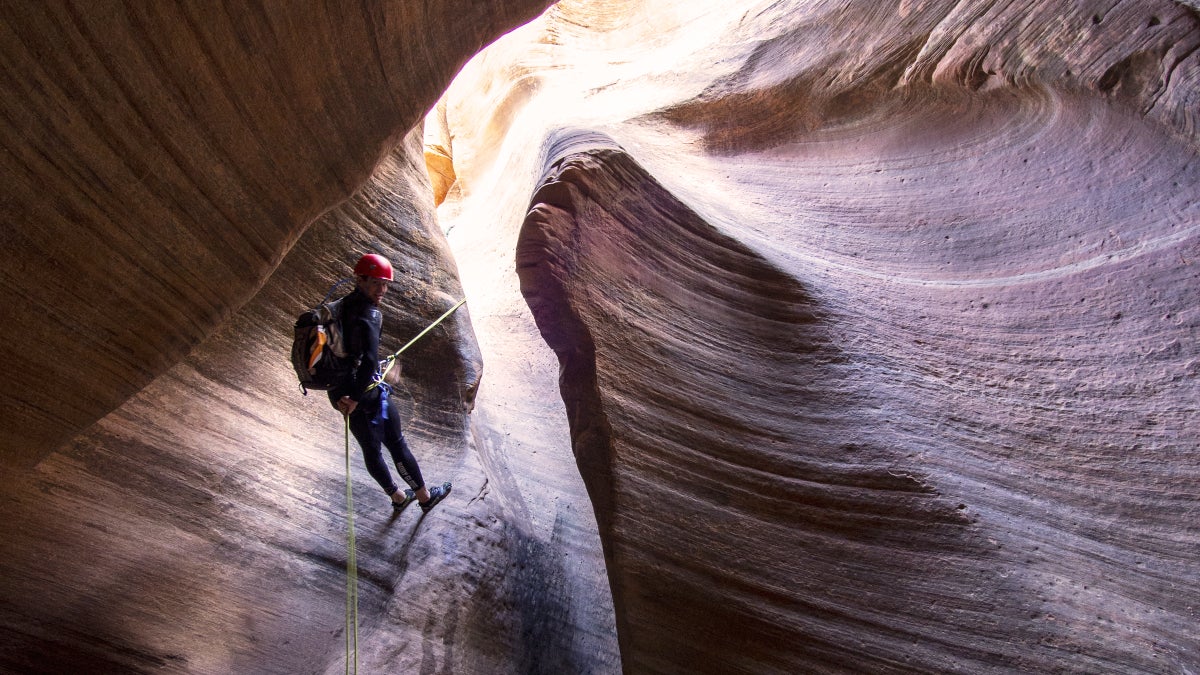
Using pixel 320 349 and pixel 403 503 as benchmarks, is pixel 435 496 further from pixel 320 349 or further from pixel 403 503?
pixel 320 349

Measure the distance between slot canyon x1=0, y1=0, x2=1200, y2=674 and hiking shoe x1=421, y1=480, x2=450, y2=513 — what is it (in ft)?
0.47

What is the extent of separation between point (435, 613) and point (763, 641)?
2.37 metres

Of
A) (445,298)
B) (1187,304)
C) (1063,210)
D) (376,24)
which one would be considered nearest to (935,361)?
(1187,304)

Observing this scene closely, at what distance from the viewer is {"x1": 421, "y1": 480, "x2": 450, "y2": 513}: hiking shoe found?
4812 mm

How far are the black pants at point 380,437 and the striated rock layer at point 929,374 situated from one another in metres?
1.36

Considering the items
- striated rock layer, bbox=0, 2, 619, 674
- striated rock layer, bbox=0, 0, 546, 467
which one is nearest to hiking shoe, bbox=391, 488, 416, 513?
striated rock layer, bbox=0, 2, 619, 674

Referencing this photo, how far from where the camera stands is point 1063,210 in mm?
4246

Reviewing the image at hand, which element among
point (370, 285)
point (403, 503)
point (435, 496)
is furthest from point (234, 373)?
point (435, 496)

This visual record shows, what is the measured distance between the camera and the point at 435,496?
15.9ft

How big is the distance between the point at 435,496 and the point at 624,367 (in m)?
2.07

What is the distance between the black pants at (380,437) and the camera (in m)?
4.26

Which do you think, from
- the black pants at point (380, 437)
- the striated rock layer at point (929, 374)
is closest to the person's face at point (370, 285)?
the black pants at point (380, 437)

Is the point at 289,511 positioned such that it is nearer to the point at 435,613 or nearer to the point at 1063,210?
the point at 435,613

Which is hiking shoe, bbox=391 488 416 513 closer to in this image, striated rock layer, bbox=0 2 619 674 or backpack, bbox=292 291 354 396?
striated rock layer, bbox=0 2 619 674
